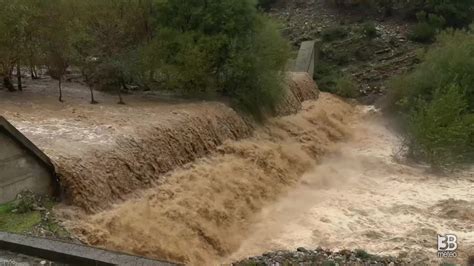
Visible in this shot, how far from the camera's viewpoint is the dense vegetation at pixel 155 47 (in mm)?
17844

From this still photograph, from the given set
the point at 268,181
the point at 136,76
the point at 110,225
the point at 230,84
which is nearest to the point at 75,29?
the point at 136,76

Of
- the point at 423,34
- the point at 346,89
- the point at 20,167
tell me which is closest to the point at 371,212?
the point at 20,167

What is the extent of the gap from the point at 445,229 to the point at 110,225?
26.1 feet

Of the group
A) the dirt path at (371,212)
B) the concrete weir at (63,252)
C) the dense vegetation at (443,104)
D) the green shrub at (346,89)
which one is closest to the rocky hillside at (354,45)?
the green shrub at (346,89)

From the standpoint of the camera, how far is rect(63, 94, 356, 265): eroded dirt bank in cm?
1059

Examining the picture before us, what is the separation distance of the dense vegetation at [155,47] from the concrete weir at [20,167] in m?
7.68

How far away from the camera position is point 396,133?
25250 mm

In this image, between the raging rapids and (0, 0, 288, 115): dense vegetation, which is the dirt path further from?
(0, 0, 288, 115): dense vegetation

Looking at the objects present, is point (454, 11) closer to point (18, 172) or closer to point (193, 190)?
point (193, 190)

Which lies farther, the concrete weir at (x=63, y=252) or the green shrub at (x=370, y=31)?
the green shrub at (x=370, y=31)

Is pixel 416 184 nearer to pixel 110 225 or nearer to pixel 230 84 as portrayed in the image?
pixel 230 84

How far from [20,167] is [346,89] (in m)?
25.5

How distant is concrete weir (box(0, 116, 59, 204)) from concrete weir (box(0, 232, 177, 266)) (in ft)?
13.9

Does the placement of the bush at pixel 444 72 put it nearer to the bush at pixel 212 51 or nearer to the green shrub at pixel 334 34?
the bush at pixel 212 51
